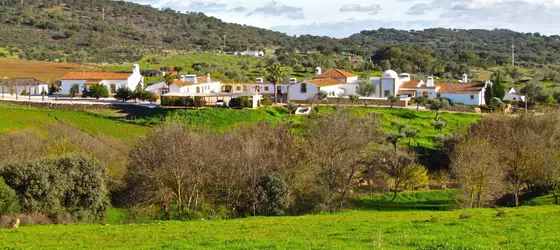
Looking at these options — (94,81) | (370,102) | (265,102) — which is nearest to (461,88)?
(370,102)

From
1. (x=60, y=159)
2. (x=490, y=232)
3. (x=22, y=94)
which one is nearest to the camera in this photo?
(x=490, y=232)

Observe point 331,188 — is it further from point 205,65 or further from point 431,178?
point 205,65

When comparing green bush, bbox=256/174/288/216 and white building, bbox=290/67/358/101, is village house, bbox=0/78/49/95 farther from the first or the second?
green bush, bbox=256/174/288/216

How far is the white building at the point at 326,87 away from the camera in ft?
241

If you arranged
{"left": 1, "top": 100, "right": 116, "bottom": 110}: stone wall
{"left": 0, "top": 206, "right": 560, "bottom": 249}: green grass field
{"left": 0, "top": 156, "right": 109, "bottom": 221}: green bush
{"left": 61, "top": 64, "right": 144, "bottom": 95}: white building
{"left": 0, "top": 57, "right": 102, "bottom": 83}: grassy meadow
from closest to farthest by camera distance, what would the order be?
{"left": 0, "top": 206, "right": 560, "bottom": 249}: green grass field, {"left": 0, "top": 156, "right": 109, "bottom": 221}: green bush, {"left": 1, "top": 100, "right": 116, "bottom": 110}: stone wall, {"left": 61, "top": 64, "right": 144, "bottom": 95}: white building, {"left": 0, "top": 57, "right": 102, "bottom": 83}: grassy meadow

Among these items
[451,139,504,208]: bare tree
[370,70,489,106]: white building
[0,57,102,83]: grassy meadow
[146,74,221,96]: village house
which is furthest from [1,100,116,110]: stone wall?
[451,139,504,208]: bare tree

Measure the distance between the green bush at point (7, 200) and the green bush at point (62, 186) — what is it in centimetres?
106

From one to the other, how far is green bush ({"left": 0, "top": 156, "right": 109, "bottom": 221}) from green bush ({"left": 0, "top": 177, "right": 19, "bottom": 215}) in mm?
1058

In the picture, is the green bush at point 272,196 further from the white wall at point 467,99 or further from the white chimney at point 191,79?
the white wall at point 467,99

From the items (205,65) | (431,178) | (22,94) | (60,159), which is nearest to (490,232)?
(60,159)

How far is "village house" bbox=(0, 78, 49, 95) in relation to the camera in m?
74.4

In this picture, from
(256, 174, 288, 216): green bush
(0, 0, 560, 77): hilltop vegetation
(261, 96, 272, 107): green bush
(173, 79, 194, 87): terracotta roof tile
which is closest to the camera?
(256, 174, 288, 216): green bush

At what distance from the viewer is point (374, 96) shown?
259 ft

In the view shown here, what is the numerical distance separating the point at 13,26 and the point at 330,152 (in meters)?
136
